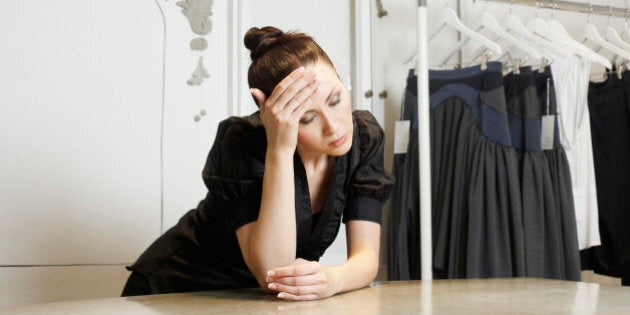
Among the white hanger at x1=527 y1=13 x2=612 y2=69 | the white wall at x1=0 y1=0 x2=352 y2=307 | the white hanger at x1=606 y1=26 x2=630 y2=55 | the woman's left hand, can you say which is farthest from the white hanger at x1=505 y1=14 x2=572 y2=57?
the woman's left hand

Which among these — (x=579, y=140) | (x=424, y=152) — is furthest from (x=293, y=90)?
(x=579, y=140)

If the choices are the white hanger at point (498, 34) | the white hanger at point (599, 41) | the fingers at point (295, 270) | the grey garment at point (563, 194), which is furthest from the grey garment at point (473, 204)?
the fingers at point (295, 270)

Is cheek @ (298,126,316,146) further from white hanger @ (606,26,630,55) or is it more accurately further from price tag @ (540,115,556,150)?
white hanger @ (606,26,630,55)

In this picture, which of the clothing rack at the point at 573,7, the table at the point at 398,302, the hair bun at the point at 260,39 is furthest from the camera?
the clothing rack at the point at 573,7

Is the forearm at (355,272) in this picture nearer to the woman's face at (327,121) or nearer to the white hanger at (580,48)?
the woman's face at (327,121)

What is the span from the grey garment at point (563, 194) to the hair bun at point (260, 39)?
106cm

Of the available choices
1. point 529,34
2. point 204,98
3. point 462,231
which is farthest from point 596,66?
point 204,98

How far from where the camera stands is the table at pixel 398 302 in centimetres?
82

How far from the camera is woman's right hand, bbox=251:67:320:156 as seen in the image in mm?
1044

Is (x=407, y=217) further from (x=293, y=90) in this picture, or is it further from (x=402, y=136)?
(x=293, y=90)

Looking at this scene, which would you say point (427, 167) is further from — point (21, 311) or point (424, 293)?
point (21, 311)

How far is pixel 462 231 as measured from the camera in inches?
77.1

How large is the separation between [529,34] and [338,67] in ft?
1.99

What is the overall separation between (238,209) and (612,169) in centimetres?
136
